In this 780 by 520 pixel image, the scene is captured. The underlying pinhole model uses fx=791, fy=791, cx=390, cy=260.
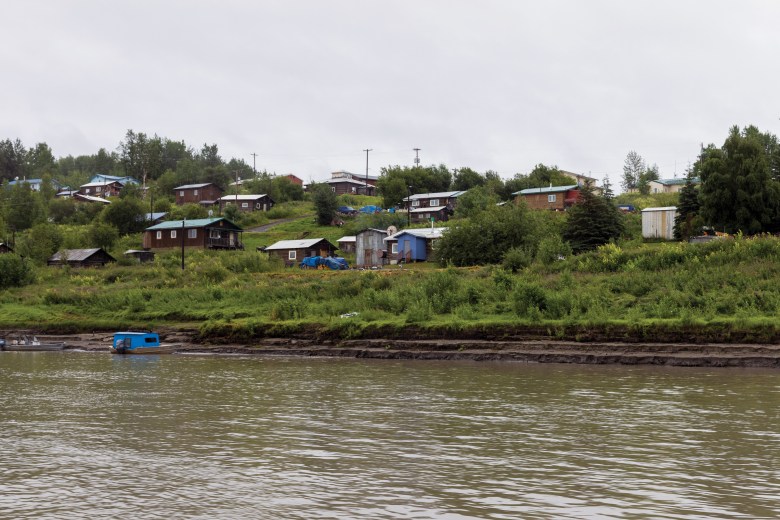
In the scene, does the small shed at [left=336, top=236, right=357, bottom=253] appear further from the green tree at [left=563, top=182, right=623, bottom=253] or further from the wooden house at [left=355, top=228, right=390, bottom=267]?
the green tree at [left=563, top=182, right=623, bottom=253]

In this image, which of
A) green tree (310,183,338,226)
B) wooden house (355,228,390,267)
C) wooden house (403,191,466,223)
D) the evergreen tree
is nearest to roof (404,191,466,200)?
wooden house (403,191,466,223)

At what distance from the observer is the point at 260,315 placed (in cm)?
4809

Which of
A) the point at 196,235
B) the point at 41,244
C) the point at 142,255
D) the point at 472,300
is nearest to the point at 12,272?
the point at 41,244

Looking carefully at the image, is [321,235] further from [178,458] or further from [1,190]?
[178,458]

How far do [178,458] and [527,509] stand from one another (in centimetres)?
712

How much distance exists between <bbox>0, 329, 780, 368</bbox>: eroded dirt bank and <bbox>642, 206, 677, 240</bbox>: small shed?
118ft

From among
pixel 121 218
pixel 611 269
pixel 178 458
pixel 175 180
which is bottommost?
pixel 178 458

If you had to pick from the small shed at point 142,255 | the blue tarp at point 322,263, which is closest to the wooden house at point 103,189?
the small shed at point 142,255

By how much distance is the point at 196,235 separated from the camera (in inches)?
3376

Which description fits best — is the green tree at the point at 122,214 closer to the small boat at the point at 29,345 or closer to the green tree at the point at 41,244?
the green tree at the point at 41,244

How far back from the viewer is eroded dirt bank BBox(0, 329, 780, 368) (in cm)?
3234

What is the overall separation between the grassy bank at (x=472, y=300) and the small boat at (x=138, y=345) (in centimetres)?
360

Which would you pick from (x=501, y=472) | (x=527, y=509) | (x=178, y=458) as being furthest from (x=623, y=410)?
(x=178, y=458)

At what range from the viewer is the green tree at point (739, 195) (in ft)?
195
